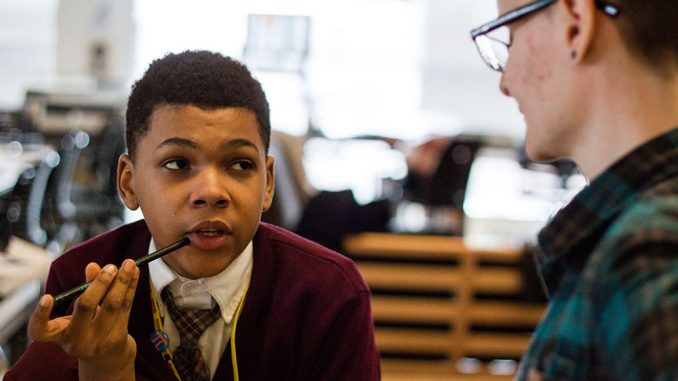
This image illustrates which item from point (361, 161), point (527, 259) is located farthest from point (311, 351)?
point (361, 161)

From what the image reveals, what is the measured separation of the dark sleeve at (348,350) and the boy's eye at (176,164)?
28cm

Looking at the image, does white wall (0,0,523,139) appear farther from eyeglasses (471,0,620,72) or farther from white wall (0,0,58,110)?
eyeglasses (471,0,620,72)

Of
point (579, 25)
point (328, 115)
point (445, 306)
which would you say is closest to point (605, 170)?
point (579, 25)

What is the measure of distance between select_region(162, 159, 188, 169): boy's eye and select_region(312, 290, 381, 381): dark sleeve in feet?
0.93

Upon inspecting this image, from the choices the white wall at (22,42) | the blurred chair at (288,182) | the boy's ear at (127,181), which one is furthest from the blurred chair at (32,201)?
the white wall at (22,42)

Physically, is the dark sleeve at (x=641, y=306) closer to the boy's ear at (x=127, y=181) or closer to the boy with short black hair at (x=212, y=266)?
the boy with short black hair at (x=212, y=266)

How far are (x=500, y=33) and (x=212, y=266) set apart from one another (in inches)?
18.1

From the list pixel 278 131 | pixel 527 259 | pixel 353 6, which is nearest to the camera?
pixel 278 131

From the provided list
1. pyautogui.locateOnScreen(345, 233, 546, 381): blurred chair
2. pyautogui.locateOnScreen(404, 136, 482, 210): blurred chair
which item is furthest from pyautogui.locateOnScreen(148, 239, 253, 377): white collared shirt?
pyautogui.locateOnScreen(404, 136, 482, 210): blurred chair

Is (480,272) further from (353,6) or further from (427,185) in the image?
(353,6)

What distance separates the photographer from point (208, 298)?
1062 mm

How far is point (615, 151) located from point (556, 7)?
A: 14 centimetres

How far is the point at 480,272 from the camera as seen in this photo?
3.49 metres

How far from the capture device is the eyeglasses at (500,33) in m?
0.69
